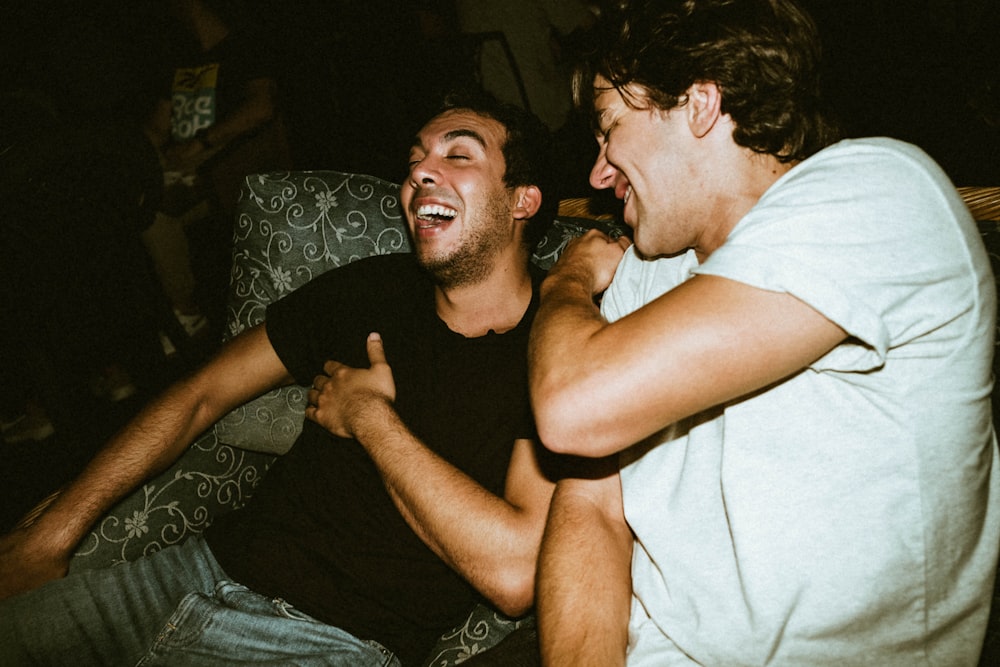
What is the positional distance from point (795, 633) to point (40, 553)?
1.94 meters

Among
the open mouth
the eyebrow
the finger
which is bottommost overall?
the finger

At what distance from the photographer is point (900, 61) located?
365cm

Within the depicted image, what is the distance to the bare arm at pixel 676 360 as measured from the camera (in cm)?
80

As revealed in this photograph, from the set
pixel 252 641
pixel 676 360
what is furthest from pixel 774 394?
pixel 252 641

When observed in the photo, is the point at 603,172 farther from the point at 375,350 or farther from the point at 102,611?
the point at 102,611

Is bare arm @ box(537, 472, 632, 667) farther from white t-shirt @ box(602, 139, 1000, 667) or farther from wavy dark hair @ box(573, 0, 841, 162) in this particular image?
wavy dark hair @ box(573, 0, 841, 162)

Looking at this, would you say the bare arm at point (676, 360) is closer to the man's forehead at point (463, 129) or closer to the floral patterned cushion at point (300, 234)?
the floral patterned cushion at point (300, 234)

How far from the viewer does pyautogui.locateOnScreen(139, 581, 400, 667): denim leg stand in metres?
1.36

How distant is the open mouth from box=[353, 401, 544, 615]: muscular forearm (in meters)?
0.76

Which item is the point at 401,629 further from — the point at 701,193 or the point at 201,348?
the point at 201,348

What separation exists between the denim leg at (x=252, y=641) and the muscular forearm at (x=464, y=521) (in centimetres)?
36

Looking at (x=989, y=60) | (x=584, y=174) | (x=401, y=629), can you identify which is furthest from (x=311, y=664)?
(x=989, y=60)

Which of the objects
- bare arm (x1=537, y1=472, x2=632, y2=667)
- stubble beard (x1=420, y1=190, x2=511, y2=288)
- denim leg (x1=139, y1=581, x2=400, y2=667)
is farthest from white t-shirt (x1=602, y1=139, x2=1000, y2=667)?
stubble beard (x1=420, y1=190, x2=511, y2=288)

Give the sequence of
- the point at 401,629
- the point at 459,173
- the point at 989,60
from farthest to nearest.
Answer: the point at 989,60 → the point at 459,173 → the point at 401,629
